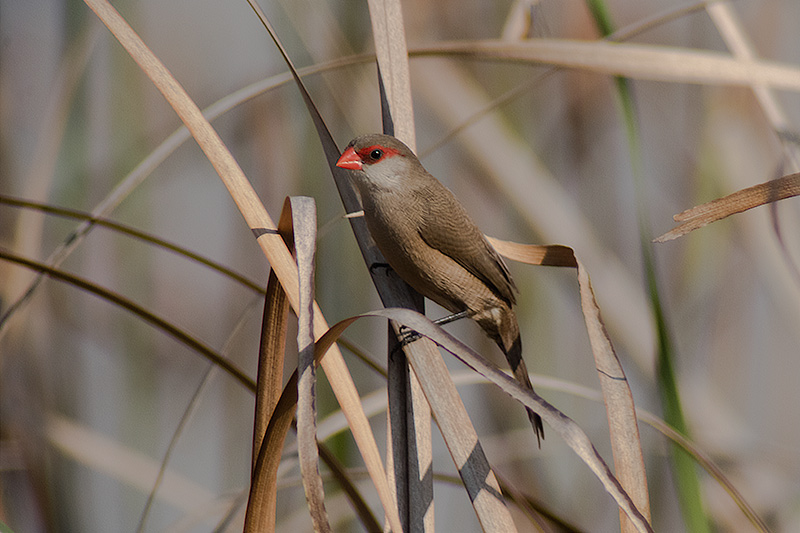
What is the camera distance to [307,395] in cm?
40

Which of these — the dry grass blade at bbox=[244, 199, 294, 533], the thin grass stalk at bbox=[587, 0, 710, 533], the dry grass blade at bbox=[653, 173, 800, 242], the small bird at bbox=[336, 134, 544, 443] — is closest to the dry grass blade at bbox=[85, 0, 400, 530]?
the dry grass blade at bbox=[244, 199, 294, 533]

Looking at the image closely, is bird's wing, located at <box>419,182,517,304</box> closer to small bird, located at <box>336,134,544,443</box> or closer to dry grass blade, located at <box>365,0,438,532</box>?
small bird, located at <box>336,134,544,443</box>

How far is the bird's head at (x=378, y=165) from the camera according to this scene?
751mm

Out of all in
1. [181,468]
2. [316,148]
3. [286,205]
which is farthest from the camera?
[181,468]

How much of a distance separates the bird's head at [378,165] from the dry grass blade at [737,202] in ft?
1.16

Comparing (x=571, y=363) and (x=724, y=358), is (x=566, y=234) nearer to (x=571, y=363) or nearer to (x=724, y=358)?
(x=571, y=363)


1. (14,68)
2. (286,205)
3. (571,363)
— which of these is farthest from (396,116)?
(14,68)

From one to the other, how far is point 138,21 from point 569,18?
109 centimetres

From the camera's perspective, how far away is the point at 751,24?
142 cm

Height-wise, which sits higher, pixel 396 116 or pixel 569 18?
pixel 569 18

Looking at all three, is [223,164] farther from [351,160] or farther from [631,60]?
[631,60]

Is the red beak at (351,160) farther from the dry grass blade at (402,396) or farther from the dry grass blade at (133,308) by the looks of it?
the dry grass blade at (133,308)

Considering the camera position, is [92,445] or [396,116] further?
[92,445]

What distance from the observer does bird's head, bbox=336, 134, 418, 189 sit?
2.47ft
